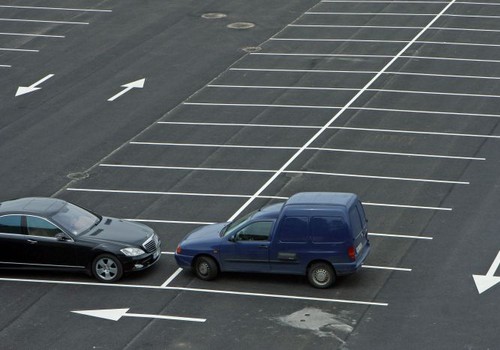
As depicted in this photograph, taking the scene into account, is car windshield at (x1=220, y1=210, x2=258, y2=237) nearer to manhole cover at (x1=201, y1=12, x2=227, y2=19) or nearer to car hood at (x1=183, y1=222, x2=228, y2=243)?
car hood at (x1=183, y1=222, x2=228, y2=243)

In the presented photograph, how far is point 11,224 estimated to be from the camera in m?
22.1

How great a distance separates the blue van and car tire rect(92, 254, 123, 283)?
1217mm

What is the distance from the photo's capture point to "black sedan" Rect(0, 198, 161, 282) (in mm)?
21625

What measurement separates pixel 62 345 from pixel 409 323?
6128 millimetres

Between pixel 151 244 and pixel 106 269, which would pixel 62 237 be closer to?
pixel 106 269

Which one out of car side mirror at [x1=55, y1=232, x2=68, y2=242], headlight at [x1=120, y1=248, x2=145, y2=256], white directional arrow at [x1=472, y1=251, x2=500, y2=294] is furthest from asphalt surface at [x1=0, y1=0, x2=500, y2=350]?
car side mirror at [x1=55, y1=232, x2=68, y2=242]

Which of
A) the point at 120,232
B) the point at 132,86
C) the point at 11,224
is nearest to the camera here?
the point at 11,224

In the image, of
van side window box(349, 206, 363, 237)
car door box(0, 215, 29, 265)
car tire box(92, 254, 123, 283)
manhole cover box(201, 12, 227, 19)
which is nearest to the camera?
van side window box(349, 206, 363, 237)

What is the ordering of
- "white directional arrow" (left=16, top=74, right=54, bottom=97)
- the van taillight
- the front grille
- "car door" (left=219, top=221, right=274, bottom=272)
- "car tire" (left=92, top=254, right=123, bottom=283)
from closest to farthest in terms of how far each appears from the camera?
the van taillight
"car door" (left=219, top=221, right=274, bottom=272)
"car tire" (left=92, top=254, right=123, bottom=283)
the front grille
"white directional arrow" (left=16, top=74, right=54, bottom=97)

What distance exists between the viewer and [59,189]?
2719cm

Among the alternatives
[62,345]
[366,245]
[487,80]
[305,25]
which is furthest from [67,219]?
[305,25]

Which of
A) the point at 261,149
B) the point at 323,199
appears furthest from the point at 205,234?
the point at 261,149

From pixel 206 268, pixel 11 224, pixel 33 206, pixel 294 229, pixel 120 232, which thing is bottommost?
pixel 206 268

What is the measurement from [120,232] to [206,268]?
205 centimetres
